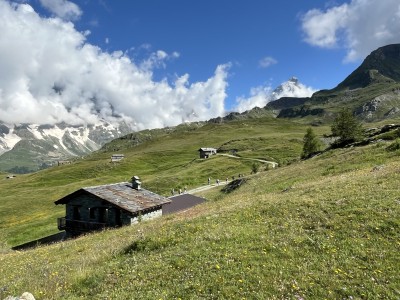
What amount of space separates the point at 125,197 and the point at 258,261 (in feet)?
138

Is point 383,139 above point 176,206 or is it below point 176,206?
above

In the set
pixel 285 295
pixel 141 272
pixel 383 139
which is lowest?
pixel 285 295

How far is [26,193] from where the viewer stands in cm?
12675

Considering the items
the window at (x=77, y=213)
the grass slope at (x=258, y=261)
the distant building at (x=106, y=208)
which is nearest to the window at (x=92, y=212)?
the distant building at (x=106, y=208)

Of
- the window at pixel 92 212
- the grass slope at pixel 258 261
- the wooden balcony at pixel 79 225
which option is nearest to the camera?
the grass slope at pixel 258 261

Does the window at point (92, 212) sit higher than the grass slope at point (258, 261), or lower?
higher

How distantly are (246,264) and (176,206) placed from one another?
1868 inches

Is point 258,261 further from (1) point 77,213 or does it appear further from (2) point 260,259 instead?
(1) point 77,213

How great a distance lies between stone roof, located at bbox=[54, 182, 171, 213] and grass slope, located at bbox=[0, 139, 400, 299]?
2767 cm

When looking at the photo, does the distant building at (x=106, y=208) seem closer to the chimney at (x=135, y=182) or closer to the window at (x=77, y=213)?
the window at (x=77, y=213)

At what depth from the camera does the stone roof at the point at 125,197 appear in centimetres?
5032

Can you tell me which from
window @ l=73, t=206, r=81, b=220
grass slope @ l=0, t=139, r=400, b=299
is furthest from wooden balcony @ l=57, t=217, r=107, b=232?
grass slope @ l=0, t=139, r=400, b=299

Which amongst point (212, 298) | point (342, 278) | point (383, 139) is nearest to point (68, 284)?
point (212, 298)

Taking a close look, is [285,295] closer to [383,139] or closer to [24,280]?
[24,280]
